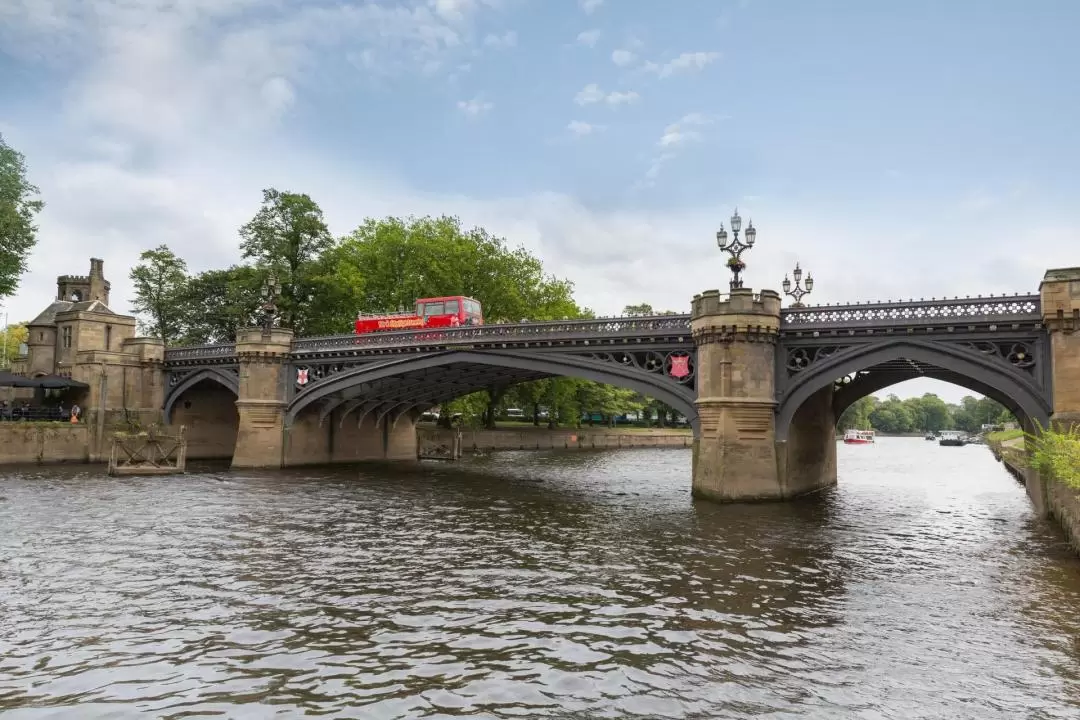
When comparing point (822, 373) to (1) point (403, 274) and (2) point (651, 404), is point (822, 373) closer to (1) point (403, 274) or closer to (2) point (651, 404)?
(1) point (403, 274)

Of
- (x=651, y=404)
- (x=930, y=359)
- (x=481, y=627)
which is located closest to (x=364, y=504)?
(x=481, y=627)

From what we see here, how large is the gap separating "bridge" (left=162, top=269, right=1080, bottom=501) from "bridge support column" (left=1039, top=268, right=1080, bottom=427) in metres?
0.04

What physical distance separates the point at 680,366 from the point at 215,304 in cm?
4710

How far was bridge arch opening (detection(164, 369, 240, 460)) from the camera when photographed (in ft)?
163

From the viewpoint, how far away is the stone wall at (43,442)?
40625mm

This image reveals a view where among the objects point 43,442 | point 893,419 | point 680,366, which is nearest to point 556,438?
point 43,442

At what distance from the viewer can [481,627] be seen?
12.1m

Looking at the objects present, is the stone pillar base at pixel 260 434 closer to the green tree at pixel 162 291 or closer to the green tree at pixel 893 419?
the green tree at pixel 162 291

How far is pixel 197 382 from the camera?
155 feet

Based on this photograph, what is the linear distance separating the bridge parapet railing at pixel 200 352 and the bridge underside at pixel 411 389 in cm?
714

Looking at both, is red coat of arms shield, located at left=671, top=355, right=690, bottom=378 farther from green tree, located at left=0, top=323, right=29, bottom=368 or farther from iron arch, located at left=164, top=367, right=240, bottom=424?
green tree, located at left=0, top=323, right=29, bottom=368

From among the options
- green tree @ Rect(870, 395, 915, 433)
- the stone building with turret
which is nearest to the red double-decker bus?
the stone building with turret

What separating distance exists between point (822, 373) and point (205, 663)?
2244 cm

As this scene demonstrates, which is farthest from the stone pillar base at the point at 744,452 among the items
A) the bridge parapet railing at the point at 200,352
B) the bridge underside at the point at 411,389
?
the bridge parapet railing at the point at 200,352
